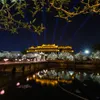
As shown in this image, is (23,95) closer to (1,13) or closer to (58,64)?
(1,13)

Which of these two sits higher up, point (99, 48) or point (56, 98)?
point (99, 48)

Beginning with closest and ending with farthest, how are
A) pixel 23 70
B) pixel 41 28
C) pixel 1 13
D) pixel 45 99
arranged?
pixel 1 13 < pixel 41 28 < pixel 45 99 < pixel 23 70

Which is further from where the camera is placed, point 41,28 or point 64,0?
point 41,28

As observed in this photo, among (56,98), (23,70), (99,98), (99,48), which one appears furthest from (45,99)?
(99,48)

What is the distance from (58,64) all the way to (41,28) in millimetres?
94104

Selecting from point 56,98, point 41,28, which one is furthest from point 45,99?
point 41,28

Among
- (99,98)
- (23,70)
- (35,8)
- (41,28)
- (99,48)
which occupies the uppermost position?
(99,48)

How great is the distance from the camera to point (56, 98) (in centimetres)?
2922

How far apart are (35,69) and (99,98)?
55899 mm

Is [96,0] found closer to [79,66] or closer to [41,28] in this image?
[41,28]

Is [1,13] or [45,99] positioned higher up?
[1,13]

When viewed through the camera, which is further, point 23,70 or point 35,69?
point 35,69

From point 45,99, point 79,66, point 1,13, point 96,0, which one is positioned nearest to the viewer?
point 96,0

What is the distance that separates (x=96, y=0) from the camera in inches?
387
